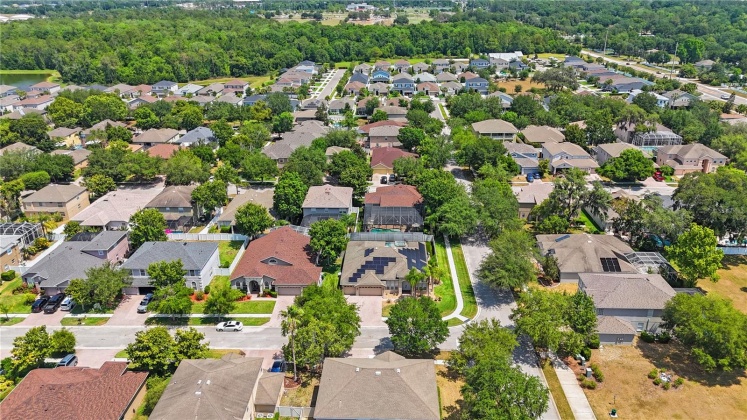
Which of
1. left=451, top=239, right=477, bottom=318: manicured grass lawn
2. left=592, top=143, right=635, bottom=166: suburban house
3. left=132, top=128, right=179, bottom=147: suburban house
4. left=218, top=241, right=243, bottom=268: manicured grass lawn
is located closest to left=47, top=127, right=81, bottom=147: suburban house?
left=132, top=128, right=179, bottom=147: suburban house

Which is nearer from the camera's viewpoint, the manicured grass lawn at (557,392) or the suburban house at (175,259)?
the manicured grass lawn at (557,392)

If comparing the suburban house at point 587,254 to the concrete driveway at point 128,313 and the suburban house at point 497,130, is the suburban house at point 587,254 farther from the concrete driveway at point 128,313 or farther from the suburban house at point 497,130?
the suburban house at point 497,130

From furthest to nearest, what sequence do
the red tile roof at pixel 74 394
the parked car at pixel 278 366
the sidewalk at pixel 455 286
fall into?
the sidewalk at pixel 455 286 → the parked car at pixel 278 366 → the red tile roof at pixel 74 394

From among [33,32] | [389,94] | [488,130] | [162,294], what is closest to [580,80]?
[389,94]

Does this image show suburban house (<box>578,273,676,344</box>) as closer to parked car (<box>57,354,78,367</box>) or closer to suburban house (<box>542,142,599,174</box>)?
suburban house (<box>542,142,599,174</box>)

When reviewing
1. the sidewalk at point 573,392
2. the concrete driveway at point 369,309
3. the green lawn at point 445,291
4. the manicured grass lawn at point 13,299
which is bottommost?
the manicured grass lawn at point 13,299

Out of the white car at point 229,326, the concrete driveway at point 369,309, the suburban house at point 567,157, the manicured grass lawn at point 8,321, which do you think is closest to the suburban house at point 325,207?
the concrete driveway at point 369,309

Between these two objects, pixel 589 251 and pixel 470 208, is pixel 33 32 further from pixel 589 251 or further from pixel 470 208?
pixel 589 251
